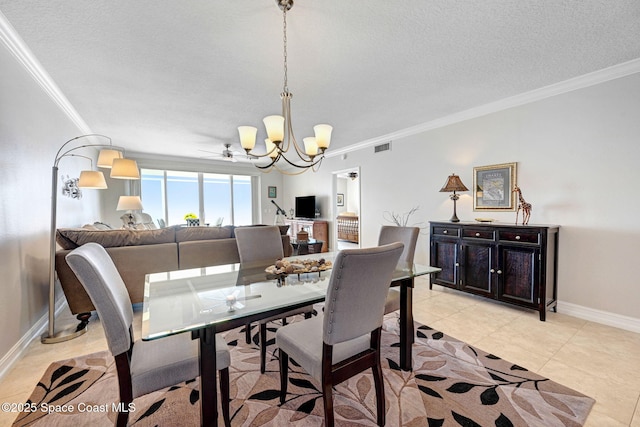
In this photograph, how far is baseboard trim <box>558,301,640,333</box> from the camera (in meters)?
2.51

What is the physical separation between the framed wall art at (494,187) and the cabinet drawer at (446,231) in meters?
0.54

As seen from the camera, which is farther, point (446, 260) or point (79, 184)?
point (446, 260)

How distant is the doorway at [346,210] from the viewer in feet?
21.4

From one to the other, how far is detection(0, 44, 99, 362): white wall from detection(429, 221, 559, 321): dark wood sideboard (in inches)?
166

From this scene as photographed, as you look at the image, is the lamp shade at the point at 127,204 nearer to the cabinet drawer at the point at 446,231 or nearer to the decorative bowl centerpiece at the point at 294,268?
the decorative bowl centerpiece at the point at 294,268

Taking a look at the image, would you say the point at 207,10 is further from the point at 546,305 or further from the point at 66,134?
the point at 546,305

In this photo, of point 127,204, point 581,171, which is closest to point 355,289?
point 581,171

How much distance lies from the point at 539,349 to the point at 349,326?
199 cm

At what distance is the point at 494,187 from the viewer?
346 centimetres

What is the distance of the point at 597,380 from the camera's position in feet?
5.91

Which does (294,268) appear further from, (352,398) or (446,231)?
(446,231)

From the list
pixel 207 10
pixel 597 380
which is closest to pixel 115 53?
pixel 207 10

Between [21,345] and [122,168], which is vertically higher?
[122,168]

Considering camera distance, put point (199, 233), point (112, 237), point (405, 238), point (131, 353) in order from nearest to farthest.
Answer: point (131, 353) → point (405, 238) → point (112, 237) → point (199, 233)
